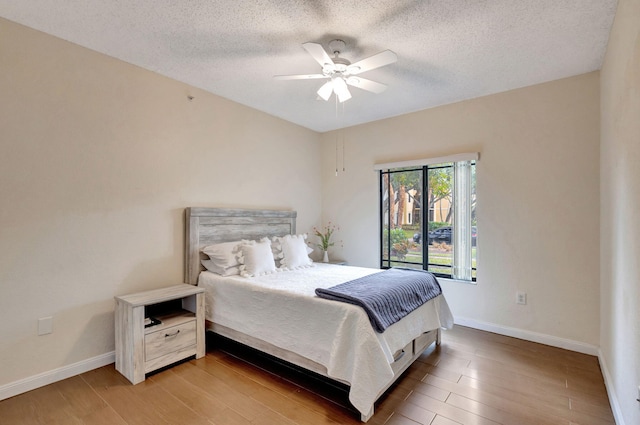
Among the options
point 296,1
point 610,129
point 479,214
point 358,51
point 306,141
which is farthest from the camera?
point 306,141

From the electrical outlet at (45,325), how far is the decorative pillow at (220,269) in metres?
1.26

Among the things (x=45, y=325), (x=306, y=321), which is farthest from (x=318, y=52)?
(x=45, y=325)

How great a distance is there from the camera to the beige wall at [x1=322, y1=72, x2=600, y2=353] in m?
2.89

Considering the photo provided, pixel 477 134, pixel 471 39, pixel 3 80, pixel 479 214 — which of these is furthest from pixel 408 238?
pixel 3 80

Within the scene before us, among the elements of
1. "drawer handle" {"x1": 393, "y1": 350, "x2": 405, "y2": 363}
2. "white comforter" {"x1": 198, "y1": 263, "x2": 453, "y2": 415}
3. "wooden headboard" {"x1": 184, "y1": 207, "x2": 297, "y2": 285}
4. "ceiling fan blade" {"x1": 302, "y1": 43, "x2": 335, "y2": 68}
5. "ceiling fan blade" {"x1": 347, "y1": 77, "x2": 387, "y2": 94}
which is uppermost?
"ceiling fan blade" {"x1": 302, "y1": 43, "x2": 335, "y2": 68}

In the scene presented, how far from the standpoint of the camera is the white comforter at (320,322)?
1976 millimetres

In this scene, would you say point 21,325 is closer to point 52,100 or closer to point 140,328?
point 140,328

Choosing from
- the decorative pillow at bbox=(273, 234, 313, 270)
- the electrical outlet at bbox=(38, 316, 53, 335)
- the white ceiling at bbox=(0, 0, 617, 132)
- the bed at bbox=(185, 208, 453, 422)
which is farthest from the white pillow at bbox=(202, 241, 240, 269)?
the white ceiling at bbox=(0, 0, 617, 132)

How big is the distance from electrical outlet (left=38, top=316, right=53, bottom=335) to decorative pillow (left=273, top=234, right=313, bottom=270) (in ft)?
6.61

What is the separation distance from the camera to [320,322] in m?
2.23

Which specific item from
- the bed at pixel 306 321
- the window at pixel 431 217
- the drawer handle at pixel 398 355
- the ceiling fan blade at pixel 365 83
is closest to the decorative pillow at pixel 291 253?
the bed at pixel 306 321

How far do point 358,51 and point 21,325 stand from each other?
3318mm

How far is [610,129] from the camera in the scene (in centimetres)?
232

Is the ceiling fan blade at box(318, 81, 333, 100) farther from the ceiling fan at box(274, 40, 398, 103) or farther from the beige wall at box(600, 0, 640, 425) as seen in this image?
the beige wall at box(600, 0, 640, 425)
